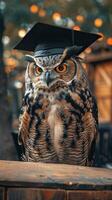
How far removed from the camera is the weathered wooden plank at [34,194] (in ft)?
4.24

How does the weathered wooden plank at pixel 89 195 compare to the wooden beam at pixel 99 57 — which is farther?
the wooden beam at pixel 99 57

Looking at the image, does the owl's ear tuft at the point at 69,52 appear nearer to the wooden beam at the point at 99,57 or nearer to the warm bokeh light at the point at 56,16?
the warm bokeh light at the point at 56,16

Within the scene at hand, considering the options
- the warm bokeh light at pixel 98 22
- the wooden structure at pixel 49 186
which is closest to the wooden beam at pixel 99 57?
the warm bokeh light at pixel 98 22

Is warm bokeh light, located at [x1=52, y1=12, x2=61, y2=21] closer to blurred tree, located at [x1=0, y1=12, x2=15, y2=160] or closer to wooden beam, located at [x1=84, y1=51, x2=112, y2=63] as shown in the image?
wooden beam, located at [x1=84, y1=51, x2=112, y2=63]

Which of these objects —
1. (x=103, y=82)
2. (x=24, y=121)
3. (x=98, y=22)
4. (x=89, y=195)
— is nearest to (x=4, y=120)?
(x=24, y=121)

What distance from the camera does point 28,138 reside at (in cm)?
287

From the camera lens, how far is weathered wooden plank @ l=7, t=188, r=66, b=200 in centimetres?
129

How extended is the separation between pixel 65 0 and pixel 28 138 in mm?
6502

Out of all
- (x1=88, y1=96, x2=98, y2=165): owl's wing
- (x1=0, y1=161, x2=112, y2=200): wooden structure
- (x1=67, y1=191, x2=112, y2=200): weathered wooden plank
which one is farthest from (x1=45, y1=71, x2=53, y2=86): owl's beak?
(x1=67, y1=191, x2=112, y2=200): weathered wooden plank

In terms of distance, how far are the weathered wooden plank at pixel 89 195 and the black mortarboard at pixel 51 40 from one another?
1.45 m

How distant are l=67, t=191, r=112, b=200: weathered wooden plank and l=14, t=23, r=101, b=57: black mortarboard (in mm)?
1453

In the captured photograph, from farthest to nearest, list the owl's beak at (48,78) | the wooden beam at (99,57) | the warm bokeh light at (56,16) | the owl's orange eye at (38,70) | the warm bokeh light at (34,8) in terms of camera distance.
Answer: the wooden beam at (99,57), the warm bokeh light at (56,16), the warm bokeh light at (34,8), the owl's orange eye at (38,70), the owl's beak at (48,78)

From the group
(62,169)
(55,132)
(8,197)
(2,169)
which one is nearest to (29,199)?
(8,197)

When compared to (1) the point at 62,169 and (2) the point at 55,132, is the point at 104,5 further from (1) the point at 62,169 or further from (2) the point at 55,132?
(1) the point at 62,169
